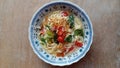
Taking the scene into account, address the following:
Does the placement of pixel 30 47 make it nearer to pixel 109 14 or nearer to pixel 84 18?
pixel 84 18

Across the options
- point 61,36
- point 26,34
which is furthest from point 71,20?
point 26,34

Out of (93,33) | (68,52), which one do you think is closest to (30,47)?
(68,52)

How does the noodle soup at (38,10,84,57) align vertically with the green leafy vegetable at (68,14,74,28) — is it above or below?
below

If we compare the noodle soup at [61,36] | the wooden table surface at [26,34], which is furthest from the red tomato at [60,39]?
the wooden table surface at [26,34]

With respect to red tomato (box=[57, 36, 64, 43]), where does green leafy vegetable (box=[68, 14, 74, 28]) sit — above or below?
above

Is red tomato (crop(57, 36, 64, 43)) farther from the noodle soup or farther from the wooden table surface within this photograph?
the wooden table surface

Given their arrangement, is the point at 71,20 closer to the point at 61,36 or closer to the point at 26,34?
the point at 61,36

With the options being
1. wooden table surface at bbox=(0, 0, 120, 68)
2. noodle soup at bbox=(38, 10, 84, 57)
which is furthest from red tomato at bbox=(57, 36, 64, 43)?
wooden table surface at bbox=(0, 0, 120, 68)
